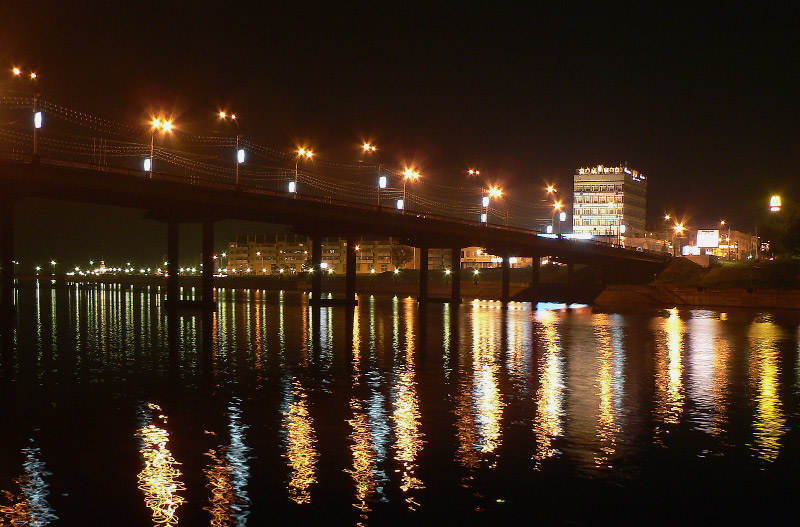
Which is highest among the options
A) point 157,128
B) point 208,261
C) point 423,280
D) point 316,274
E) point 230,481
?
point 157,128

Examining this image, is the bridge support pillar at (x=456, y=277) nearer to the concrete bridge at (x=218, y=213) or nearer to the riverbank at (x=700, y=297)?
the concrete bridge at (x=218, y=213)

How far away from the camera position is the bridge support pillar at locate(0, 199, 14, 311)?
230 feet

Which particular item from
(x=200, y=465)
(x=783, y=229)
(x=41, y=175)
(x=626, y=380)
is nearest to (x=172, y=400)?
(x=200, y=465)

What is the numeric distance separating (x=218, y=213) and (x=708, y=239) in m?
132

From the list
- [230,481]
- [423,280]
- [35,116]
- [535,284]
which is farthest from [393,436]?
[535,284]

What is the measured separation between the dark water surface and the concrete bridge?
92.2 feet

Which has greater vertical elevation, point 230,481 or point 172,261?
point 172,261

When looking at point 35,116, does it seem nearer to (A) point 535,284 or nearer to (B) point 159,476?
(B) point 159,476

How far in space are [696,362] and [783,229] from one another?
4719 inches

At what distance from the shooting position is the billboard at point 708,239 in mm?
181250

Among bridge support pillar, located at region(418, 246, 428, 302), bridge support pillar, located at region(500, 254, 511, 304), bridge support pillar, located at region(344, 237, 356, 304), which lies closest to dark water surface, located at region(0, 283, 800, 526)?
bridge support pillar, located at region(344, 237, 356, 304)

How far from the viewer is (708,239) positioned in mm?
182750

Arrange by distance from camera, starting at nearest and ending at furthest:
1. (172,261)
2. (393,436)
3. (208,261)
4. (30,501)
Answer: (30,501), (393,436), (208,261), (172,261)

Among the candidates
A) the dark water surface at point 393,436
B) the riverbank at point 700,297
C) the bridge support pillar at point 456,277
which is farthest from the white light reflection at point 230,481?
the bridge support pillar at point 456,277
